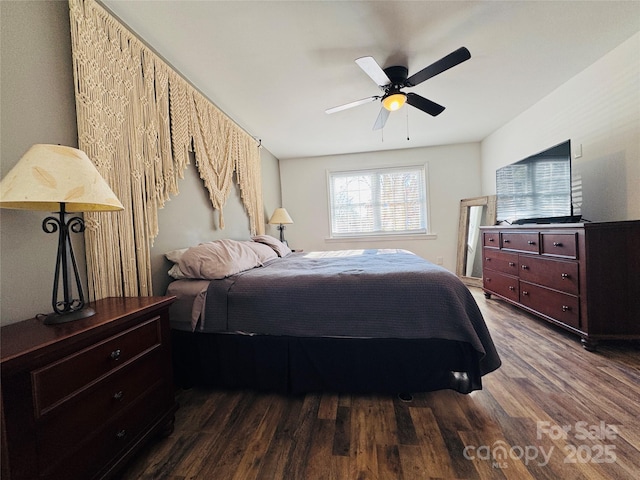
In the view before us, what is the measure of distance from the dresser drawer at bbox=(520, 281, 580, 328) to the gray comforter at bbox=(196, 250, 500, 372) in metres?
1.25

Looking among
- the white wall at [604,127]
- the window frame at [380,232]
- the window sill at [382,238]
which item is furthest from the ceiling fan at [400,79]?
the window sill at [382,238]

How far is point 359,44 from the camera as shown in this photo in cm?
191

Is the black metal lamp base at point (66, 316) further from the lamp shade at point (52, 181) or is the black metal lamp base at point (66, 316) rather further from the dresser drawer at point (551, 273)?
the dresser drawer at point (551, 273)

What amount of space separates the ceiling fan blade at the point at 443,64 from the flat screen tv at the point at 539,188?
141 cm

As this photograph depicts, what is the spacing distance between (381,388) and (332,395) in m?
0.31

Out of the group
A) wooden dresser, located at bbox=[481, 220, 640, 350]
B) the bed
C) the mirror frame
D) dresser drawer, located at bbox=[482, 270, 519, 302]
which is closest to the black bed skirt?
the bed

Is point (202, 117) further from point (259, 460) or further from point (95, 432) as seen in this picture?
point (259, 460)

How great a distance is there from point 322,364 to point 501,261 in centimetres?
262

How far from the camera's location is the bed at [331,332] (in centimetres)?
145

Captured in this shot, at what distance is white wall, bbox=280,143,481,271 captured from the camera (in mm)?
4488

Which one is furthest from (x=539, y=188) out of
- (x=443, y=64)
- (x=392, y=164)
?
(x=392, y=164)

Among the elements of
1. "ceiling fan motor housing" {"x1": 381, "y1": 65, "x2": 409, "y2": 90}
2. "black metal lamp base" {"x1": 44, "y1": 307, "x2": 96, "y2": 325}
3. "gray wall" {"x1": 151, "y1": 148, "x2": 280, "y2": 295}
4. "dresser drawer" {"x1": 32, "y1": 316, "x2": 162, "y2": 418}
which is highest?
"ceiling fan motor housing" {"x1": 381, "y1": 65, "x2": 409, "y2": 90}

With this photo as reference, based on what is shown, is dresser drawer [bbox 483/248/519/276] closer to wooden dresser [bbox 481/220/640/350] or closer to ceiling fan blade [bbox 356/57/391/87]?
wooden dresser [bbox 481/220/640/350]

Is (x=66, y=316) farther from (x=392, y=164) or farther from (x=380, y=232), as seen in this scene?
(x=392, y=164)
